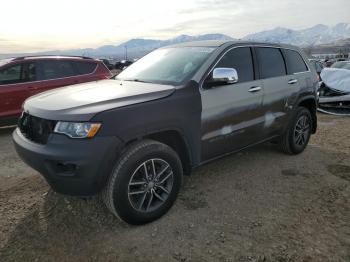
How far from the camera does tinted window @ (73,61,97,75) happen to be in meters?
8.47

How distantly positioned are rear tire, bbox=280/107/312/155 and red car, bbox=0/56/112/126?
16.4 feet

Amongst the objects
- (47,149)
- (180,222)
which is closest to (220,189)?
(180,222)

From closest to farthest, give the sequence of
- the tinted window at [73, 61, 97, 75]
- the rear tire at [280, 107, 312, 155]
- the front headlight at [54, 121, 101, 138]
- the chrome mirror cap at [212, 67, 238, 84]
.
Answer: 1. the front headlight at [54, 121, 101, 138]
2. the chrome mirror cap at [212, 67, 238, 84]
3. the rear tire at [280, 107, 312, 155]
4. the tinted window at [73, 61, 97, 75]

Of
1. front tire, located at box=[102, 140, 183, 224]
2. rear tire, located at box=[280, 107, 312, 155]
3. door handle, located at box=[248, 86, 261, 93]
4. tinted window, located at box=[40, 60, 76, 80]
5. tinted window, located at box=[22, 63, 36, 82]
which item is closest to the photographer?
front tire, located at box=[102, 140, 183, 224]

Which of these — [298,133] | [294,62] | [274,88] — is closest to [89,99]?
[274,88]

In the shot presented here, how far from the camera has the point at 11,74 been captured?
7590 mm

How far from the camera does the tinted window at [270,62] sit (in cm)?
477

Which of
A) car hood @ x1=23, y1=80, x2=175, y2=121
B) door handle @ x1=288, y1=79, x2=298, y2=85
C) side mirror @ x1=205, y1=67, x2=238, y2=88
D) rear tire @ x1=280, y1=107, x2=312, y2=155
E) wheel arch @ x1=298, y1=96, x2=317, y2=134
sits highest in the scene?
side mirror @ x1=205, y1=67, x2=238, y2=88

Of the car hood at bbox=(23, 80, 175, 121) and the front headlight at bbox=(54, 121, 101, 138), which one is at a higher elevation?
the car hood at bbox=(23, 80, 175, 121)

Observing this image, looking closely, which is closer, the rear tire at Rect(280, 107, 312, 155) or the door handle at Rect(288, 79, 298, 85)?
the door handle at Rect(288, 79, 298, 85)

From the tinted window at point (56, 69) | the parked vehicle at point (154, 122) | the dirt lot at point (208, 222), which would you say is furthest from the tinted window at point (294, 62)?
the tinted window at point (56, 69)

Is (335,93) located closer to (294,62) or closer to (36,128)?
(294,62)

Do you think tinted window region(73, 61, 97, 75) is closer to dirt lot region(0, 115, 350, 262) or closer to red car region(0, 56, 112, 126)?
red car region(0, 56, 112, 126)

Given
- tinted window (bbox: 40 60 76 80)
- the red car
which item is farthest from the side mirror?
tinted window (bbox: 40 60 76 80)
